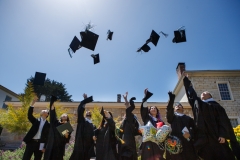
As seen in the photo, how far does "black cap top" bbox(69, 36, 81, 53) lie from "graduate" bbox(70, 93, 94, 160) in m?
2.32

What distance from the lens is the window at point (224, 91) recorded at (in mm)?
14242

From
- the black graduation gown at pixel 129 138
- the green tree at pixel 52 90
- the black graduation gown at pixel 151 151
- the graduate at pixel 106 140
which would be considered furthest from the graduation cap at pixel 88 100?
the green tree at pixel 52 90

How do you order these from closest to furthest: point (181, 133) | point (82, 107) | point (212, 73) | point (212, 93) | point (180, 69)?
point (181, 133), point (82, 107), point (212, 93), point (212, 73), point (180, 69)

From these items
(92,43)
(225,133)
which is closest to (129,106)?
(225,133)

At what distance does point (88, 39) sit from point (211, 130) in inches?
176

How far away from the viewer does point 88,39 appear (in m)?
5.59

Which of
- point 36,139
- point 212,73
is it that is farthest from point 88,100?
point 212,73

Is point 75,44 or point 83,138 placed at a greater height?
point 75,44

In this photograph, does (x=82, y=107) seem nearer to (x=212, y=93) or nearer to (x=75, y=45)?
(x=75, y=45)

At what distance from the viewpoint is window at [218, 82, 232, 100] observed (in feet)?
46.7

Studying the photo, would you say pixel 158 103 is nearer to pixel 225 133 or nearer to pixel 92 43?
pixel 92 43

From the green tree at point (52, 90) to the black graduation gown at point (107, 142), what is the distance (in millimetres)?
25322

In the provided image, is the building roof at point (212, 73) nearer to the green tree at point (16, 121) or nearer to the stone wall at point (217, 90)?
the stone wall at point (217, 90)

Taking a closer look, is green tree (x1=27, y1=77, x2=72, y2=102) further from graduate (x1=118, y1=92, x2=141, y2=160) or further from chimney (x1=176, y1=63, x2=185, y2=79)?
graduate (x1=118, y1=92, x2=141, y2=160)
